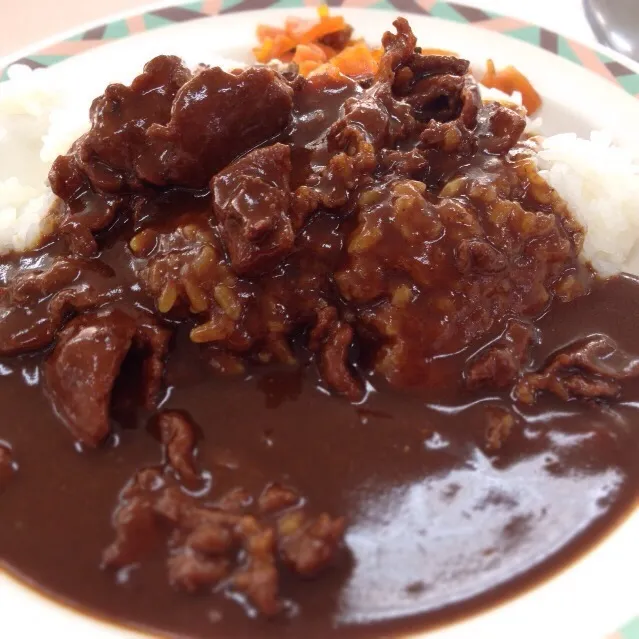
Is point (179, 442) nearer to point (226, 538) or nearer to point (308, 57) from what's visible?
point (226, 538)

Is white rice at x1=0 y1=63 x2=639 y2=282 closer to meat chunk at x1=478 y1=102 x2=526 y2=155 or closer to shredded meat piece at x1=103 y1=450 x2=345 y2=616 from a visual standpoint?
meat chunk at x1=478 y1=102 x2=526 y2=155

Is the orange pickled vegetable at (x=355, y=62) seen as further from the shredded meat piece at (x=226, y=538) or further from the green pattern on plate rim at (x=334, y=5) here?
the shredded meat piece at (x=226, y=538)

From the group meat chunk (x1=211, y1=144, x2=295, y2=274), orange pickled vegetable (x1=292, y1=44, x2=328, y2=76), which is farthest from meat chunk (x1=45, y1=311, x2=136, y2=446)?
orange pickled vegetable (x1=292, y1=44, x2=328, y2=76)

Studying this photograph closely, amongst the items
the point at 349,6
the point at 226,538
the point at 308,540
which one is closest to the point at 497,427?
the point at 308,540

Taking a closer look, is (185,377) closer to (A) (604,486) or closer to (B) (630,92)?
(A) (604,486)

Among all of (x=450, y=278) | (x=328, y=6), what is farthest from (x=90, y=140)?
(x=328, y=6)

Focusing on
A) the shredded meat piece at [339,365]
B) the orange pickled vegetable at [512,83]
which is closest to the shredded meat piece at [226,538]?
the shredded meat piece at [339,365]

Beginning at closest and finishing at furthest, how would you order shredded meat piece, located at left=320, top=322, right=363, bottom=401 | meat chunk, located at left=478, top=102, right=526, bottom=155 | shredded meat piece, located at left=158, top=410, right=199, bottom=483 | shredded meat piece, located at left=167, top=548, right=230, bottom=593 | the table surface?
shredded meat piece, located at left=167, top=548, right=230, bottom=593 < shredded meat piece, located at left=158, top=410, right=199, bottom=483 < shredded meat piece, located at left=320, top=322, right=363, bottom=401 < meat chunk, located at left=478, top=102, right=526, bottom=155 < the table surface
